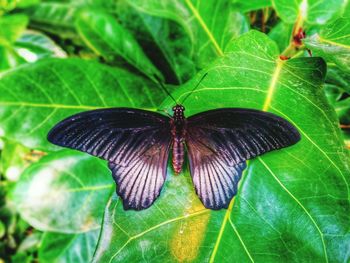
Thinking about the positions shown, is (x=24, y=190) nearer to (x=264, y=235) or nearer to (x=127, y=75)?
(x=127, y=75)

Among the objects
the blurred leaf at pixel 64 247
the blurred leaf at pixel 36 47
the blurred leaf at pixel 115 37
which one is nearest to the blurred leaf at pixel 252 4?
the blurred leaf at pixel 115 37

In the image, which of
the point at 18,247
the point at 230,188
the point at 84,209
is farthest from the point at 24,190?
the point at 230,188

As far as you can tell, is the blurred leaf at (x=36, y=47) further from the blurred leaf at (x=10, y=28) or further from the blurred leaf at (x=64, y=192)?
the blurred leaf at (x=64, y=192)

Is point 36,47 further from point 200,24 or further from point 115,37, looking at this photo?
point 200,24

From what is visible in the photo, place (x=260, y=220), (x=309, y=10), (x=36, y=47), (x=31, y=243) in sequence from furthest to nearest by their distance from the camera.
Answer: (x=31, y=243) < (x=36, y=47) < (x=309, y=10) < (x=260, y=220)

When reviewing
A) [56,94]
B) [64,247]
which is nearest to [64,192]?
[64,247]

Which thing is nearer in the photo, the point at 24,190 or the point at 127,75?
the point at 127,75

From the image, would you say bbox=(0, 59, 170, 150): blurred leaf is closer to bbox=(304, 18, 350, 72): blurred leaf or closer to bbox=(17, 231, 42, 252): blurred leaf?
bbox=(304, 18, 350, 72): blurred leaf
